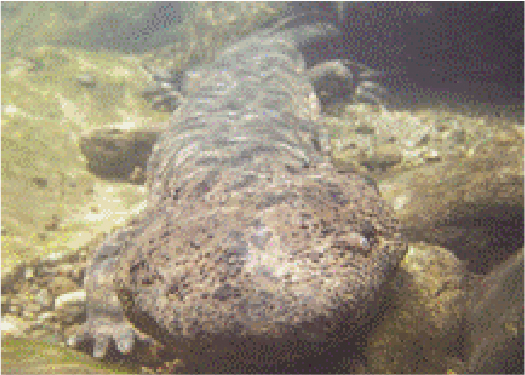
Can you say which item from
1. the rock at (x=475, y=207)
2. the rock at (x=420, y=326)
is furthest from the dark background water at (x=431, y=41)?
the rock at (x=420, y=326)

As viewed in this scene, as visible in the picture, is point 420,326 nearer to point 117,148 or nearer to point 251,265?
point 251,265

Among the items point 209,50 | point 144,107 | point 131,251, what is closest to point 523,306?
point 131,251

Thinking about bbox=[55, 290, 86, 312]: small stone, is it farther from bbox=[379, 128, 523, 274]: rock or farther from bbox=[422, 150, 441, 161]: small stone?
bbox=[422, 150, 441, 161]: small stone

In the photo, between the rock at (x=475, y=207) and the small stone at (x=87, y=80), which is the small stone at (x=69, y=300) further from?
the small stone at (x=87, y=80)

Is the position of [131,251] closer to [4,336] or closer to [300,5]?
[4,336]

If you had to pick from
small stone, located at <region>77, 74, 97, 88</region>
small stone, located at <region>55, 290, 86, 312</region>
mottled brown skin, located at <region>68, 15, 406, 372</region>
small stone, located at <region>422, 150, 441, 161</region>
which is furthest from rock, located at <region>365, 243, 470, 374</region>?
small stone, located at <region>77, 74, 97, 88</region>
